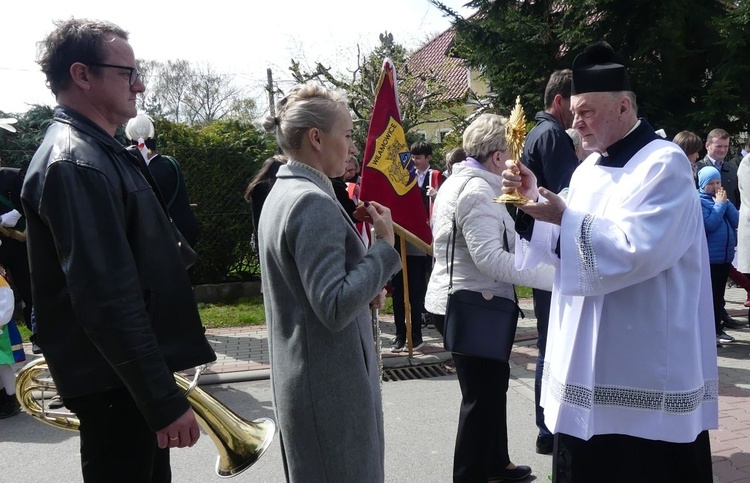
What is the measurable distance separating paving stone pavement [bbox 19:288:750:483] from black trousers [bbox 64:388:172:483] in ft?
10.1

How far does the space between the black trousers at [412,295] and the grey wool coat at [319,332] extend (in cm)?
458

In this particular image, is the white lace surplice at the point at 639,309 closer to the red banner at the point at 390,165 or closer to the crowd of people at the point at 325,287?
the crowd of people at the point at 325,287

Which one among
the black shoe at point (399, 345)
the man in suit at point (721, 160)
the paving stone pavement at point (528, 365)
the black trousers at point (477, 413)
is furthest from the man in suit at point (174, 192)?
the man in suit at point (721, 160)

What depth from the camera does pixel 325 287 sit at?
6.43ft

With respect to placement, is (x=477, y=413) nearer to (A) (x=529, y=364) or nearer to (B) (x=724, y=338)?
(A) (x=529, y=364)

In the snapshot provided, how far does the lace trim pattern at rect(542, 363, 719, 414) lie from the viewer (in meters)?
2.42

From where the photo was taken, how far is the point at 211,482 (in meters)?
3.82

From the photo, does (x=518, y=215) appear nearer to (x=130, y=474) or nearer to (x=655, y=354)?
(x=655, y=354)

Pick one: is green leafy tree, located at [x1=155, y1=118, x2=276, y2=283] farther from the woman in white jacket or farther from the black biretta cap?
the black biretta cap

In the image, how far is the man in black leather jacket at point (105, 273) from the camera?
73.2 inches

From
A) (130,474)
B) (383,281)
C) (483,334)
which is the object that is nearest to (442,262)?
(483,334)

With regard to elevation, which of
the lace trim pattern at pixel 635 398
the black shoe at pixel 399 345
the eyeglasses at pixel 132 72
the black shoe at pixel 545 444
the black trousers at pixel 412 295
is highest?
the eyeglasses at pixel 132 72

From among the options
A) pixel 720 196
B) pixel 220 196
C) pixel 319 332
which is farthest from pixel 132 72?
pixel 220 196

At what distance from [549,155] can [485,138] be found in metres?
0.55
